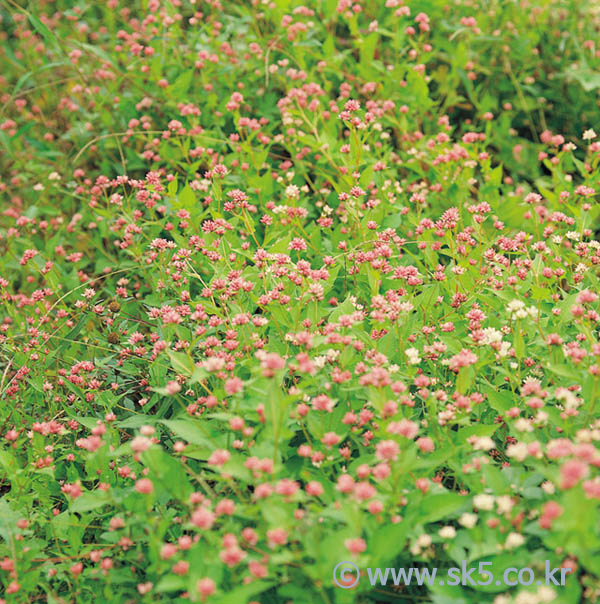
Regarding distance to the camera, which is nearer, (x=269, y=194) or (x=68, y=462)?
(x=68, y=462)

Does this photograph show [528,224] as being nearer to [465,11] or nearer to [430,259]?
[430,259]

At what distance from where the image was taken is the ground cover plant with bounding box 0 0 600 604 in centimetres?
147

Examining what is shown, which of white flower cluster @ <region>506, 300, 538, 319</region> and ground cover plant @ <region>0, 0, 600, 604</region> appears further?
white flower cluster @ <region>506, 300, 538, 319</region>

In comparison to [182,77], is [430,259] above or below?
below

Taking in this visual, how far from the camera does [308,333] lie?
187 centimetres

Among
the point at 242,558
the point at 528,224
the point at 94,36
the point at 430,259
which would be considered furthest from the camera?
the point at 94,36

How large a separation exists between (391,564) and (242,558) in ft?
1.29

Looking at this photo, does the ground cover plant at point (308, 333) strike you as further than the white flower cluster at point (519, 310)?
No

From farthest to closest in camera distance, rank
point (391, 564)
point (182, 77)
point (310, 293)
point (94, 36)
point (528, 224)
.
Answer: point (94, 36) < point (182, 77) < point (528, 224) < point (310, 293) < point (391, 564)

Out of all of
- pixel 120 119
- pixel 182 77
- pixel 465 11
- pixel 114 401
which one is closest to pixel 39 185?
pixel 120 119

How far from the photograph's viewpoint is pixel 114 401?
6.96 ft

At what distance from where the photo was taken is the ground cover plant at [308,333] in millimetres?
1474

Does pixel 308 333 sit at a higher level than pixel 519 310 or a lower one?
lower

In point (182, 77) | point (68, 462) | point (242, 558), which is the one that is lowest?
point (68, 462)
